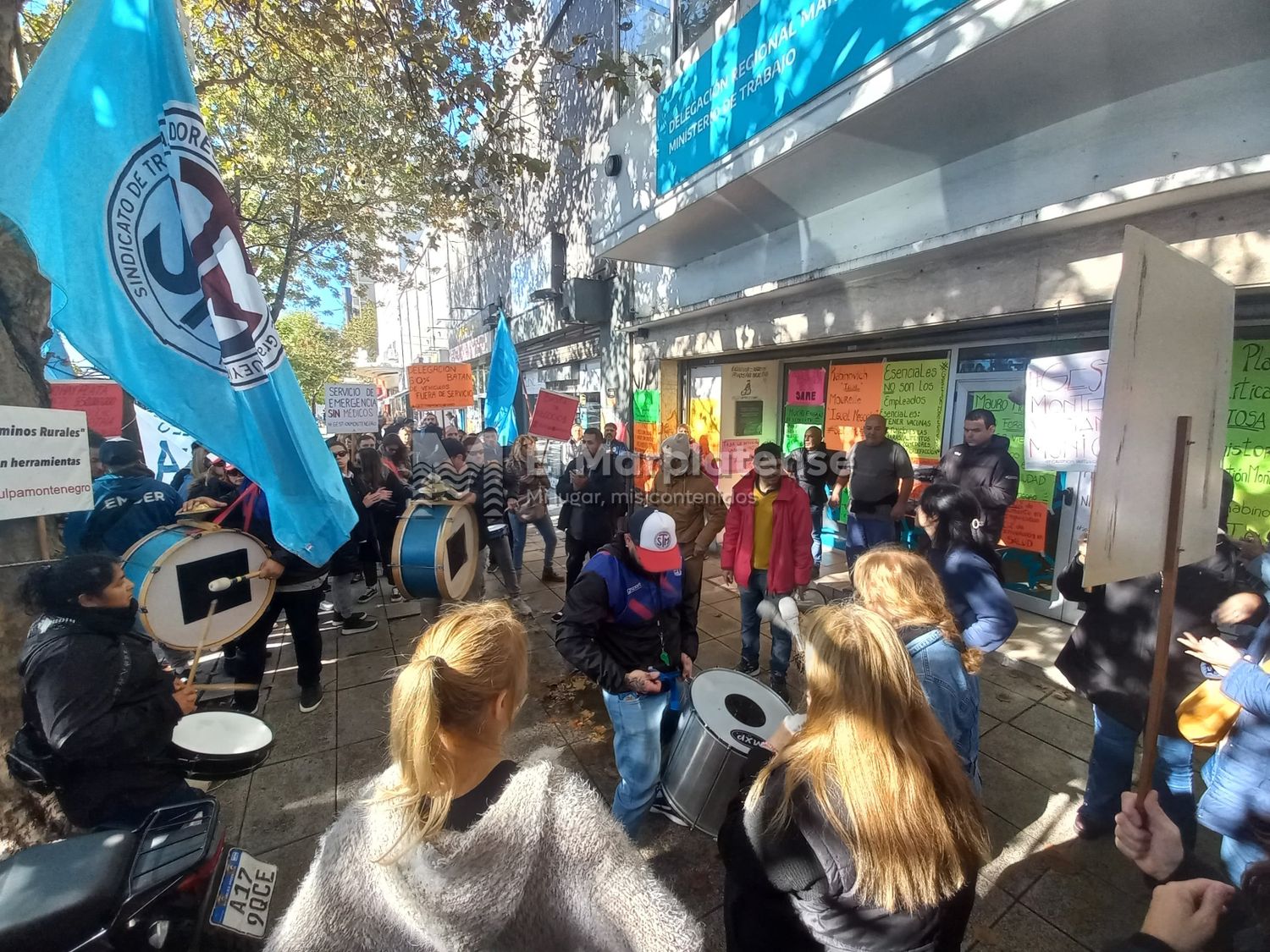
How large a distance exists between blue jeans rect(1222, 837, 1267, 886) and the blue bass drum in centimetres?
441

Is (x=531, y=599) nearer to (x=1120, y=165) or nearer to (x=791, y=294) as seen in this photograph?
(x=791, y=294)

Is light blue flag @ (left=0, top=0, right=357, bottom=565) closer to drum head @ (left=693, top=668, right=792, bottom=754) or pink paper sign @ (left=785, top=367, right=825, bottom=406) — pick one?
drum head @ (left=693, top=668, right=792, bottom=754)

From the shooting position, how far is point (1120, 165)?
3.63m

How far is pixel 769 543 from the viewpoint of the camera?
3965 millimetres

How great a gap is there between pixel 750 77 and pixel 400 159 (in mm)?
4750

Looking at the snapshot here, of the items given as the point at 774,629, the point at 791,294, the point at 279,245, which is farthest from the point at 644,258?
the point at 279,245

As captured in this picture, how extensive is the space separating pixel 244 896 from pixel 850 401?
6787 mm

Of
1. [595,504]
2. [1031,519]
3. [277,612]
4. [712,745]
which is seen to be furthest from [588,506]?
[1031,519]

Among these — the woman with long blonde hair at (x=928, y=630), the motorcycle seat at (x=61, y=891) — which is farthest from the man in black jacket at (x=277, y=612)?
the woman with long blonde hair at (x=928, y=630)

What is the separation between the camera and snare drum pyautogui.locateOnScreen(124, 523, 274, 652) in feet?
9.07

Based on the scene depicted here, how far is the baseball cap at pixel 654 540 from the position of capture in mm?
2432

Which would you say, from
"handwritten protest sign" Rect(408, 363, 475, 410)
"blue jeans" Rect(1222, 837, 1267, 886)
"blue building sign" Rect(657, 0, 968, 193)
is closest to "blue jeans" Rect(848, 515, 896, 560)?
"blue jeans" Rect(1222, 837, 1267, 886)

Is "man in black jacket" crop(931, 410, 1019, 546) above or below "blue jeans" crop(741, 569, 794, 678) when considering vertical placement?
above

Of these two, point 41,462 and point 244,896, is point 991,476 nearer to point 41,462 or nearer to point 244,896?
point 244,896
